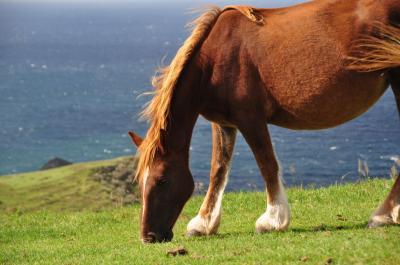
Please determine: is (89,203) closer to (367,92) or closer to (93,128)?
(367,92)

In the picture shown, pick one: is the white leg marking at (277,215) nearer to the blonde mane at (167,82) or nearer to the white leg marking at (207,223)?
the white leg marking at (207,223)

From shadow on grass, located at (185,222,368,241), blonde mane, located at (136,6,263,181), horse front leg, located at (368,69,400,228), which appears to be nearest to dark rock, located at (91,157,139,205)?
shadow on grass, located at (185,222,368,241)

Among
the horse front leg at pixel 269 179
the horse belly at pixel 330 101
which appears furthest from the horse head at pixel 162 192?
the horse belly at pixel 330 101

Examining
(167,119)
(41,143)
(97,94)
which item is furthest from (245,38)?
(97,94)

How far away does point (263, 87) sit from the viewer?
9266 millimetres

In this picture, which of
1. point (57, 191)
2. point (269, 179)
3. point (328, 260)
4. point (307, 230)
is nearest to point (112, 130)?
point (57, 191)

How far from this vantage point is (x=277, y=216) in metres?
Result: 9.20

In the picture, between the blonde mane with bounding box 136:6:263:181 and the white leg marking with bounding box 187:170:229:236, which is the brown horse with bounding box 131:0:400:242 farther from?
the white leg marking with bounding box 187:170:229:236

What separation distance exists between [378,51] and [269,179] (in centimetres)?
199

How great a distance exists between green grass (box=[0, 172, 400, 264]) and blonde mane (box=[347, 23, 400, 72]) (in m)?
1.89

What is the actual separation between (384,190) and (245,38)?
4434 mm

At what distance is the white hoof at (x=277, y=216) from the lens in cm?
916

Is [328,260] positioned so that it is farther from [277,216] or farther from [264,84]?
[264,84]

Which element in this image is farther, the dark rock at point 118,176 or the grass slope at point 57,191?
the dark rock at point 118,176
